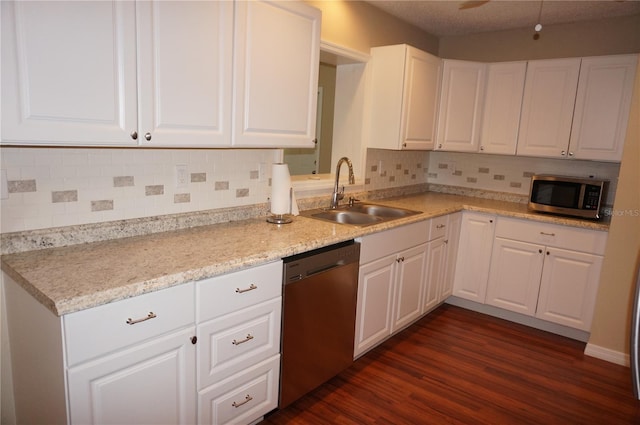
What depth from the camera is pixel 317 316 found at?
222cm

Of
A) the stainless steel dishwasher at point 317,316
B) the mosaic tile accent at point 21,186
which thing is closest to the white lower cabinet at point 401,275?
the stainless steel dishwasher at point 317,316

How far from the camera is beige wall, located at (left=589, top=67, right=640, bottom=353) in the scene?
2.77m

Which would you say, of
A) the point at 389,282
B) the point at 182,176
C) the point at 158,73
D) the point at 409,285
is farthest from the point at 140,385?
the point at 409,285

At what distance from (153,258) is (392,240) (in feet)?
5.05

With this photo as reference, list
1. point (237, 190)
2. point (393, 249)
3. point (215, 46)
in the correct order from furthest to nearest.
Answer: point (393, 249) → point (237, 190) → point (215, 46)

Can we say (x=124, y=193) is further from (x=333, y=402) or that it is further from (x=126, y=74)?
(x=333, y=402)

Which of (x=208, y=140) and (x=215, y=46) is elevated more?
(x=215, y=46)

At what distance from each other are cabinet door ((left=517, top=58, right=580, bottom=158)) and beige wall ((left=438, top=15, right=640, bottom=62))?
0.36 meters

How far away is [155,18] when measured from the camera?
1642 mm

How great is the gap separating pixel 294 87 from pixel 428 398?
1899 millimetres

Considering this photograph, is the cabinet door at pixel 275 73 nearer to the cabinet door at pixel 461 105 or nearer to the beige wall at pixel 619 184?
the cabinet door at pixel 461 105

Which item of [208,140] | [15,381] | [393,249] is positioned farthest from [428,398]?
[15,381]

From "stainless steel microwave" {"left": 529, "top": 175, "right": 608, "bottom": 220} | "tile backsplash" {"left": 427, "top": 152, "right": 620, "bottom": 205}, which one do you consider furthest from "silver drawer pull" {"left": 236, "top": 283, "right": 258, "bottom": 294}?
"tile backsplash" {"left": 427, "top": 152, "right": 620, "bottom": 205}

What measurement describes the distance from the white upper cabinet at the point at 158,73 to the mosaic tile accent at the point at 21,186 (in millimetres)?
370
